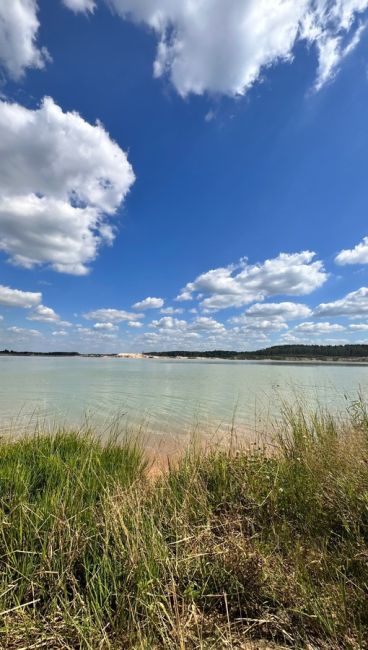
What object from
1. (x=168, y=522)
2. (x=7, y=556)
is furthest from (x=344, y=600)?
(x=7, y=556)

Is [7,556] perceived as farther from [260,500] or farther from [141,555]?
[260,500]

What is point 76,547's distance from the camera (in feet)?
10.6

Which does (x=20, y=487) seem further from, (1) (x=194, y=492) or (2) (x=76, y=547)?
(1) (x=194, y=492)

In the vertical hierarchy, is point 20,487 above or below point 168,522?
above

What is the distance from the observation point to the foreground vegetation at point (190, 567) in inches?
100.0

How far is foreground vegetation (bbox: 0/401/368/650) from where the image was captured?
2.54 m

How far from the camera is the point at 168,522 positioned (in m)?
3.90

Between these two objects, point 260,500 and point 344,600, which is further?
point 260,500

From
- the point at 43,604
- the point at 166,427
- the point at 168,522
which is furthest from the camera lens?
the point at 166,427

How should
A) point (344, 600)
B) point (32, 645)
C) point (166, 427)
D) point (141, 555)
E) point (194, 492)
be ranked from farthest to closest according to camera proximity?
1. point (166, 427)
2. point (194, 492)
3. point (141, 555)
4. point (344, 600)
5. point (32, 645)

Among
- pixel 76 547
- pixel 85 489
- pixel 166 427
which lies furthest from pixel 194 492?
pixel 166 427

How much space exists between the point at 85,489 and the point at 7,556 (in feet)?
Result: 3.69

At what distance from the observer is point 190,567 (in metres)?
3.12

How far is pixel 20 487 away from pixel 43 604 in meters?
1.56
